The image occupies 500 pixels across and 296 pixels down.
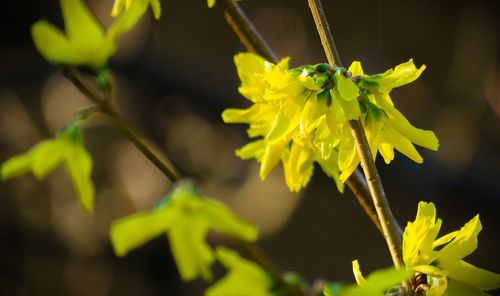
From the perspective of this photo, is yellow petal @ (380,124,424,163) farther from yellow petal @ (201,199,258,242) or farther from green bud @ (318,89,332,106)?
yellow petal @ (201,199,258,242)

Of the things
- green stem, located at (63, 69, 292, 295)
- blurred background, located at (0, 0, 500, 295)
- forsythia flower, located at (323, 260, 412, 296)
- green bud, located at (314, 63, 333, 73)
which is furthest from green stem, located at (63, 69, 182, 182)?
blurred background, located at (0, 0, 500, 295)

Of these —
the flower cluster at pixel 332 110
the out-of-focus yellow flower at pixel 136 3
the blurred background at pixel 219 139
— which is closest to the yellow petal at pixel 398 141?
the flower cluster at pixel 332 110

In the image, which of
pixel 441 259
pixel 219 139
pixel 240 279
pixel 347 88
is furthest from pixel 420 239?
pixel 219 139

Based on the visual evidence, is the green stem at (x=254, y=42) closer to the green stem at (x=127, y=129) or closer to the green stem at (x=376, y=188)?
the green stem at (x=376, y=188)

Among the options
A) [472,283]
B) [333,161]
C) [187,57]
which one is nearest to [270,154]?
[333,161]

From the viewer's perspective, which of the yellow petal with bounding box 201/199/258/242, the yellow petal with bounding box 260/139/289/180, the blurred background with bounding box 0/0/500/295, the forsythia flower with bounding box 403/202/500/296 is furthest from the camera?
the blurred background with bounding box 0/0/500/295

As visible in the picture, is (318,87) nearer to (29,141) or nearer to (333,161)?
(333,161)

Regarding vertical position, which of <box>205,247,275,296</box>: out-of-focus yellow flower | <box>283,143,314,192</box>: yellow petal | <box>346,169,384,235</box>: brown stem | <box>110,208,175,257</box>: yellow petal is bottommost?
<box>346,169,384,235</box>: brown stem
